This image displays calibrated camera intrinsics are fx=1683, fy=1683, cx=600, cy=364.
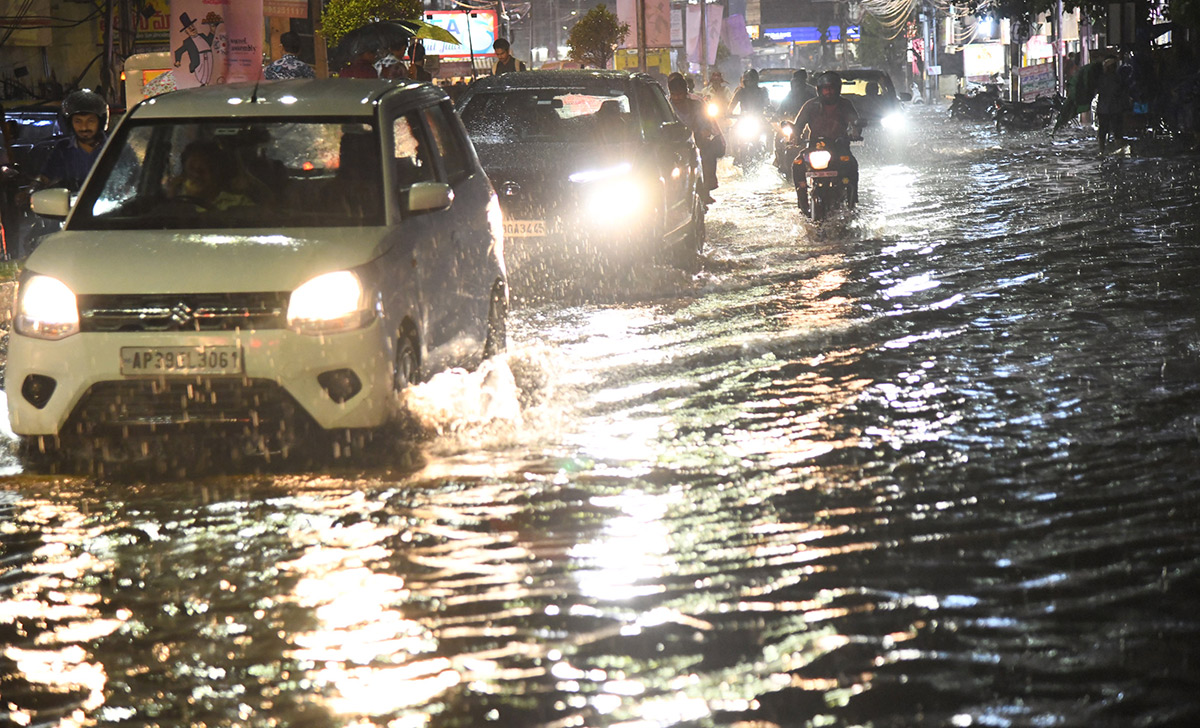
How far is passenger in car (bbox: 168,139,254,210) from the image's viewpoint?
7641 mm

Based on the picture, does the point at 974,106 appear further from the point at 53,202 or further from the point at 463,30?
the point at 53,202

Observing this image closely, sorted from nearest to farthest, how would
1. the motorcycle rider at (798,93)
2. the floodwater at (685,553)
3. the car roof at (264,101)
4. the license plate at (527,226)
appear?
the floodwater at (685,553), the car roof at (264,101), the license plate at (527,226), the motorcycle rider at (798,93)

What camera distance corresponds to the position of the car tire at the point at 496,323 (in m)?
9.10

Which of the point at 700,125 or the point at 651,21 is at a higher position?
the point at 651,21

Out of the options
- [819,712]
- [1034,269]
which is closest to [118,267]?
[819,712]

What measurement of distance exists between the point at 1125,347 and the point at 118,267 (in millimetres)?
5442

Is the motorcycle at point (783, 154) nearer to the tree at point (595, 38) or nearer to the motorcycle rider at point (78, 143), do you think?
the motorcycle rider at point (78, 143)

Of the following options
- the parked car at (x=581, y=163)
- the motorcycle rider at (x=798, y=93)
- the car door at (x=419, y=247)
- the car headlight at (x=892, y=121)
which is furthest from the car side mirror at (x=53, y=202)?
the car headlight at (x=892, y=121)

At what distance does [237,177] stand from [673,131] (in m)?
7.16

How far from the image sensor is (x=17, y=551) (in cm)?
591

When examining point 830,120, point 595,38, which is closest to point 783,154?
point 830,120

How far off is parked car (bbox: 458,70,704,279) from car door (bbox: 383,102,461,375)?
4118 millimetres

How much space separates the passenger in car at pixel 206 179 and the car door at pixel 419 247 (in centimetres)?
71

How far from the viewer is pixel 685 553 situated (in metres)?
5.49
